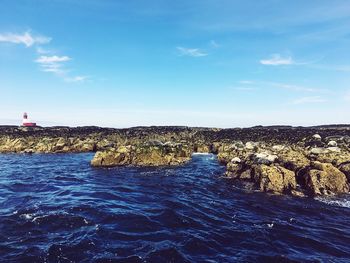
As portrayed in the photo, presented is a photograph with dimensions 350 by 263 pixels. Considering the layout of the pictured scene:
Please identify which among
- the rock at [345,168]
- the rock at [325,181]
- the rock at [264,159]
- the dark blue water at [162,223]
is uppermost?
the rock at [264,159]

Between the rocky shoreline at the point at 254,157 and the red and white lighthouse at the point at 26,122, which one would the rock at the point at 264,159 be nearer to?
the rocky shoreline at the point at 254,157

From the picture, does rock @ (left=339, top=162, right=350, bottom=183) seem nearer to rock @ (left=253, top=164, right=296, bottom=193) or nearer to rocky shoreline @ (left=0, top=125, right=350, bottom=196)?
rocky shoreline @ (left=0, top=125, right=350, bottom=196)

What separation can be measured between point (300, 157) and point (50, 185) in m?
29.2

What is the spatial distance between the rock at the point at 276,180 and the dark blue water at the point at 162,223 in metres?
2.13

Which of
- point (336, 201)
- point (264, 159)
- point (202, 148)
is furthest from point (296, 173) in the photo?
point (202, 148)

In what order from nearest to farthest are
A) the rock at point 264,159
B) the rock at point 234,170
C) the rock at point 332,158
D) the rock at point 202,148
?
the rock at point 332,158, the rock at point 264,159, the rock at point 234,170, the rock at point 202,148

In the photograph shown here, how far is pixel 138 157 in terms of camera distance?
47438 millimetres

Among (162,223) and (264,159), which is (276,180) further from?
(162,223)

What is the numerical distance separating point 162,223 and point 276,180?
1463 cm

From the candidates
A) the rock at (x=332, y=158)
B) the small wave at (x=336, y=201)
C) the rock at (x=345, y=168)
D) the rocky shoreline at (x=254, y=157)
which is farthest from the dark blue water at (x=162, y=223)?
the rock at (x=332, y=158)

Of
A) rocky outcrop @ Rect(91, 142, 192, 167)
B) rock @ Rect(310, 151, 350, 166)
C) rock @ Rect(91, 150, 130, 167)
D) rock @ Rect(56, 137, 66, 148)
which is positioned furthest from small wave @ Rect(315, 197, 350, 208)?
rock @ Rect(56, 137, 66, 148)

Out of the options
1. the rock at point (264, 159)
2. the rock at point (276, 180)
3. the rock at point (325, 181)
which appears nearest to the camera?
the rock at point (325, 181)

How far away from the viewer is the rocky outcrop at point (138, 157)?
45781mm

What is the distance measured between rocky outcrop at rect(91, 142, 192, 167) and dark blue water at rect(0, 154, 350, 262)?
10418mm
